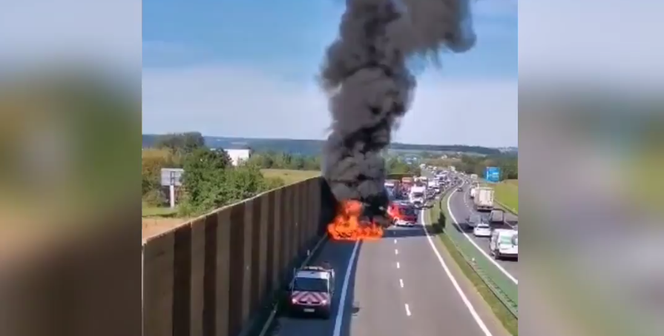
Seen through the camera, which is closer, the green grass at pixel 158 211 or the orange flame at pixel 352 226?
the green grass at pixel 158 211

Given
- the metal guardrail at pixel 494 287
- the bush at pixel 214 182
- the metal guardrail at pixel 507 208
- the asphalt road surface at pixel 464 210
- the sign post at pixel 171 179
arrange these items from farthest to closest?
the asphalt road surface at pixel 464 210
the bush at pixel 214 182
the sign post at pixel 171 179
the metal guardrail at pixel 494 287
the metal guardrail at pixel 507 208

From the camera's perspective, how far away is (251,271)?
9.96 feet

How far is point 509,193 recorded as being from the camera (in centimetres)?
268

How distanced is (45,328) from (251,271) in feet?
3.64

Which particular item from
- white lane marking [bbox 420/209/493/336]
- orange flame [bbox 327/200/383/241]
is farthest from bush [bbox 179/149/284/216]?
white lane marking [bbox 420/209/493/336]

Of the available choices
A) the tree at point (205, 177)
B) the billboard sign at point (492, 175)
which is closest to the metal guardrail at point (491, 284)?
the billboard sign at point (492, 175)

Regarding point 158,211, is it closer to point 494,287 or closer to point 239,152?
point 239,152

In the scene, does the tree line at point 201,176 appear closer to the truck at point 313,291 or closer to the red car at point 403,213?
the truck at point 313,291

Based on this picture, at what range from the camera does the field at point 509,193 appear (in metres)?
2.53

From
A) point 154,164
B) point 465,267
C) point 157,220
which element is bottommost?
point 465,267

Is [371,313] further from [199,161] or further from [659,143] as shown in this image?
[659,143]

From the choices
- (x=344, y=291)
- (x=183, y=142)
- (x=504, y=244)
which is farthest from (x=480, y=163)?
(x=183, y=142)

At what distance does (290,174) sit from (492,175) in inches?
37.5

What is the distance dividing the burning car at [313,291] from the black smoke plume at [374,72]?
0.41m
